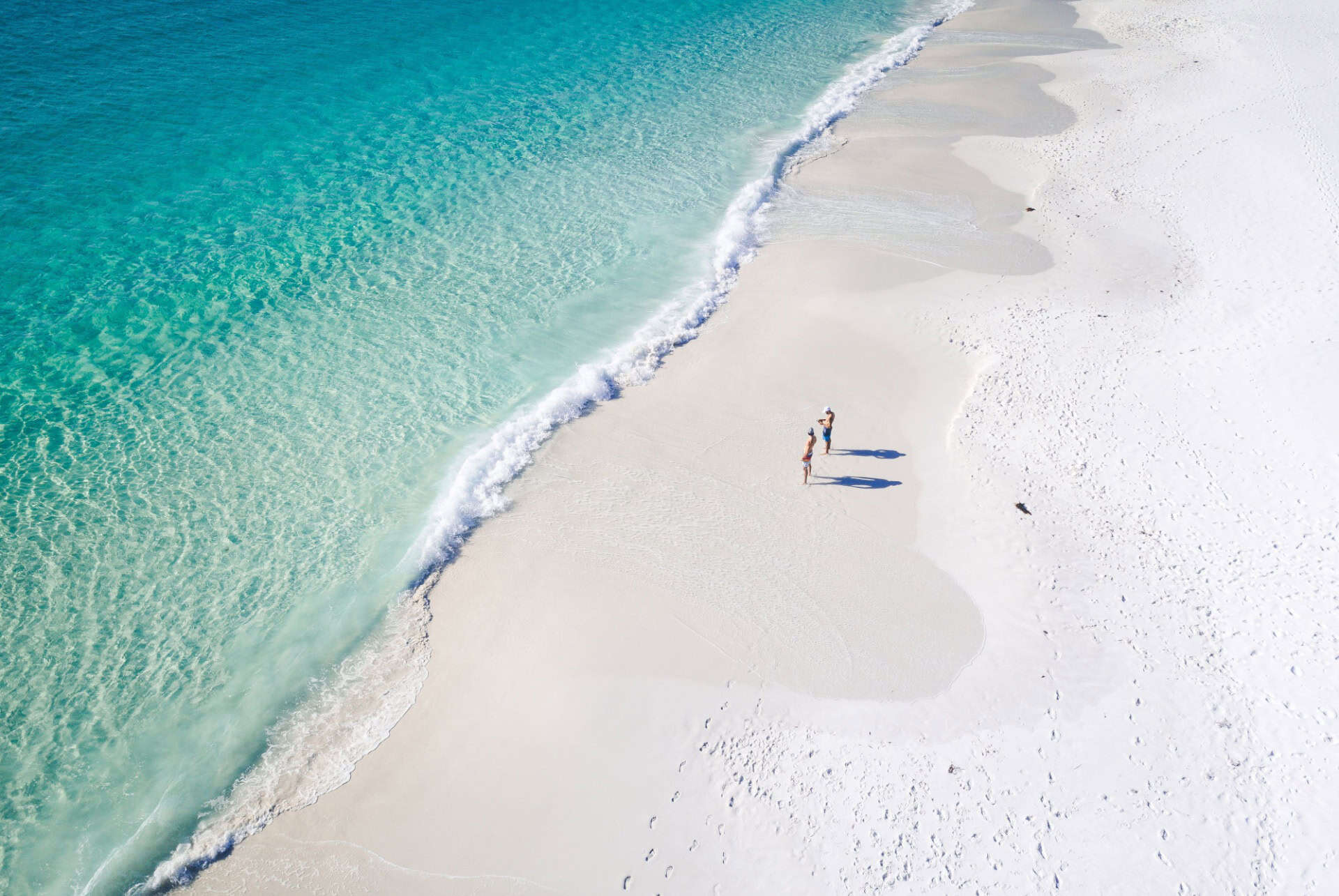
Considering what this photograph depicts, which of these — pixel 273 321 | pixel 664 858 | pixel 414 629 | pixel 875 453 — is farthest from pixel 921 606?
pixel 273 321

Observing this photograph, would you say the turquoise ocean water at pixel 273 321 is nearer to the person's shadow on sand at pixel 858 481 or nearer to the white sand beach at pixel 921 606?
the white sand beach at pixel 921 606

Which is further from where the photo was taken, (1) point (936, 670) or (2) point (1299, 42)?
(2) point (1299, 42)

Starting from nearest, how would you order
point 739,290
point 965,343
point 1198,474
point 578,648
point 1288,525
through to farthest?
point 578,648 → point 1288,525 → point 1198,474 → point 965,343 → point 739,290

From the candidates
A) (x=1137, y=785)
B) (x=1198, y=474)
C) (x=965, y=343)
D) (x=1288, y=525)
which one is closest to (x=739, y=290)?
(x=965, y=343)

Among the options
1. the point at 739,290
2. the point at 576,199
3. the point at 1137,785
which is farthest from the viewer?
the point at 576,199

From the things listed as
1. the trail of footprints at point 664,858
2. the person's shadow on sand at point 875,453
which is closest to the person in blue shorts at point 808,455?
the person's shadow on sand at point 875,453

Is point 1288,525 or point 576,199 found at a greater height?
point 576,199

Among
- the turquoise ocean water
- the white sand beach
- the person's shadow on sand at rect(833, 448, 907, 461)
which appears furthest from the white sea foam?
the person's shadow on sand at rect(833, 448, 907, 461)

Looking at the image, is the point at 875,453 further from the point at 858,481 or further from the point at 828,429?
the point at 828,429

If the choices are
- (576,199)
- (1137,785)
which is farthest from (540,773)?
(576,199)

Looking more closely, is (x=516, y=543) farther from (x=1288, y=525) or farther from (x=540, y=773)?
(x=1288, y=525)
